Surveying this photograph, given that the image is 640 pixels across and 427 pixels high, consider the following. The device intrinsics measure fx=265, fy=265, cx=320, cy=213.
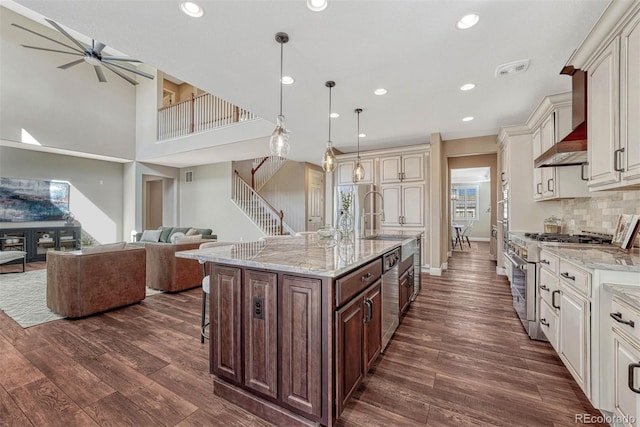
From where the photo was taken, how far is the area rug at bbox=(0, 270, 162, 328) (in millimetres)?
2967

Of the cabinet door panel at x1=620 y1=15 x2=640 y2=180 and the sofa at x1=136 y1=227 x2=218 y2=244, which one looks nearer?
the cabinet door panel at x1=620 y1=15 x2=640 y2=180

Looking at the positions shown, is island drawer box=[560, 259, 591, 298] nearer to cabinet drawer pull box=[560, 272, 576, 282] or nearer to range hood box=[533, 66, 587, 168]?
cabinet drawer pull box=[560, 272, 576, 282]

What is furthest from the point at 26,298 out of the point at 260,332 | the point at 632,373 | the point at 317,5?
the point at 632,373

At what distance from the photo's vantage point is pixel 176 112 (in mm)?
7035

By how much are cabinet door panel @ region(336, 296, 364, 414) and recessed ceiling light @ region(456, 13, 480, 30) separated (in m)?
2.16

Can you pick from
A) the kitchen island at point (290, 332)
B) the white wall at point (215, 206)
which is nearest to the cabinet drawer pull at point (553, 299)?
the kitchen island at point (290, 332)

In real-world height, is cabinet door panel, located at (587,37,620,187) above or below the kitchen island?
above

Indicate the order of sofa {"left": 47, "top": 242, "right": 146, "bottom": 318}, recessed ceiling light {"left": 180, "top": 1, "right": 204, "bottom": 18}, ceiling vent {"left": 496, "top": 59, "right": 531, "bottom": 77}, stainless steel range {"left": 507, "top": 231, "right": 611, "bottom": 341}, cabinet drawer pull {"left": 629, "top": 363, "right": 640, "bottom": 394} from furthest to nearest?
1. sofa {"left": 47, "top": 242, "right": 146, "bottom": 318}
2. ceiling vent {"left": 496, "top": 59, "right": 531, "bottom": 77}
3. stainless steel range {"left": 507, "top": 231, "right": 611, "bottom": 341}
4. recessed ceiling light {"left": 180, "top": 1, "right": 204, "bottom": 18}
5. cabinet drawer pull {"left": 629, "top": 363, "right": 640, "bottom": 394}

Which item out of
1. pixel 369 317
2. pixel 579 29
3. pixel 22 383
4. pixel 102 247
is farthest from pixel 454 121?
pixel 22 383

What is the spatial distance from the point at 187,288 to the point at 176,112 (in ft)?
17.0

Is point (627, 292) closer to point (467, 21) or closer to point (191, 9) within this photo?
point (467, 21)

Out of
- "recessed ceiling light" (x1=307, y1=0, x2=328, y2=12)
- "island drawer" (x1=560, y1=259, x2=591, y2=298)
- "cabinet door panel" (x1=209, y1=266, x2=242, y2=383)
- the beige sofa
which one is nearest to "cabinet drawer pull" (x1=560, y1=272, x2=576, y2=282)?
"island drawer" (x1=560, y1=259, x2=591, y2=298)

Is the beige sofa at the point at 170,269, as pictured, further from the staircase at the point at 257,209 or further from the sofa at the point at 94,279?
the staircase at the point at 257,209

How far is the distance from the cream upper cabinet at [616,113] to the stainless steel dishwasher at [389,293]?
1.58m
